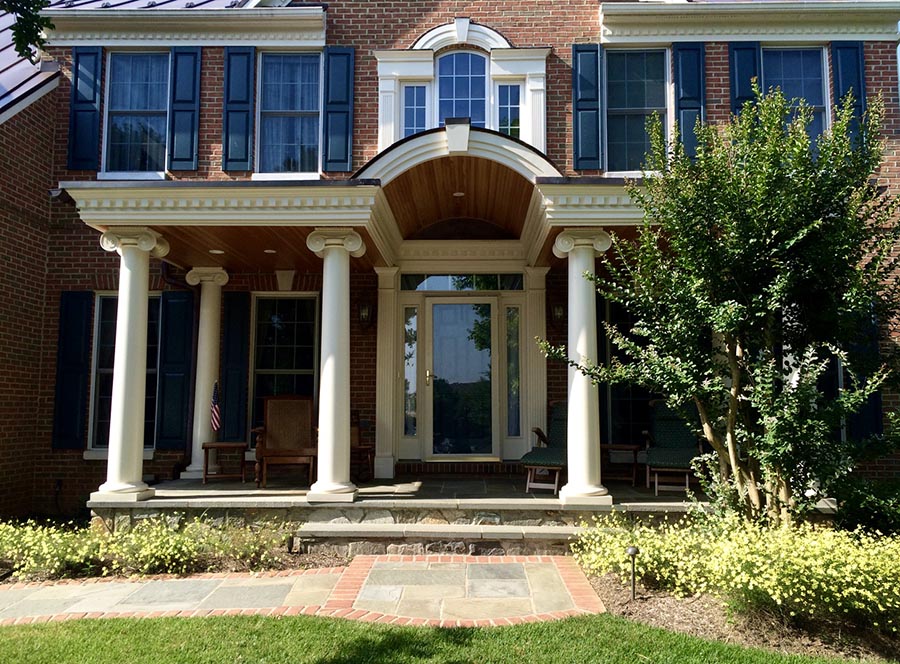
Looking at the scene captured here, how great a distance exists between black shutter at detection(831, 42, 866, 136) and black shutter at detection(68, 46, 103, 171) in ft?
31.3

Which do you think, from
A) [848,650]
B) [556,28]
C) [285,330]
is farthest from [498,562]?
[556,28]

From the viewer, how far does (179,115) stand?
8383 millimetres

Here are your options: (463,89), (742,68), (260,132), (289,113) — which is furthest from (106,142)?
(742,68)

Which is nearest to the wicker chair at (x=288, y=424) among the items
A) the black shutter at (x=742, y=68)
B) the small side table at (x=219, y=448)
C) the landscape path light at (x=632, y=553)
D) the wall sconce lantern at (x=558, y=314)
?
the small side table at (x=219, y=448)

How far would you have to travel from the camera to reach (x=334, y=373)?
6.33m

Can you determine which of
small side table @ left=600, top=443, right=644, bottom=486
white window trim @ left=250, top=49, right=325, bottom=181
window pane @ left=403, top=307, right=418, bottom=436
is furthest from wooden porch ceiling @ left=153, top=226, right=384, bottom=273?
small side table @ left=600, top=443, right=644, bottom=486

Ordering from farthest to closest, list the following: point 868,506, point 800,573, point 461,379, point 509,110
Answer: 1. point 461,379
2. point 509,110
3. point 868,506
4. point 800,573

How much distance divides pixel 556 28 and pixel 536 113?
4.02 ft

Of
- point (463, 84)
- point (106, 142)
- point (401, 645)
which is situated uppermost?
point (463, 84)

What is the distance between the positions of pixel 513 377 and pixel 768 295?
4016 millimetres

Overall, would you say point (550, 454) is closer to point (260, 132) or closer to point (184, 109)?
point (260, 132)

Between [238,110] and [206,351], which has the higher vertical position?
[238,110]

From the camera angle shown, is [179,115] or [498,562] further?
[179,115]

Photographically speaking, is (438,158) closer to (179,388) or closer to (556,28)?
(556,28)
